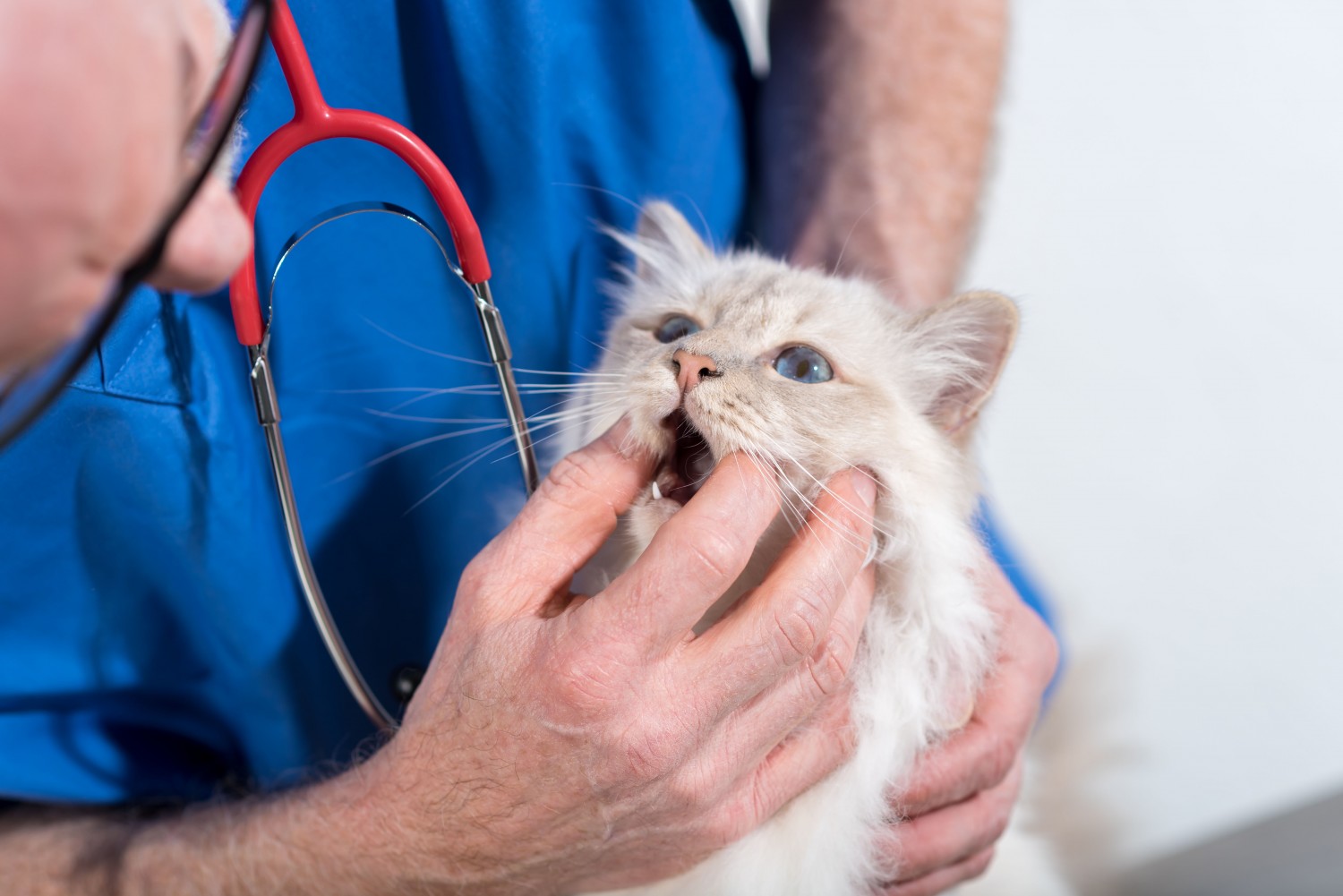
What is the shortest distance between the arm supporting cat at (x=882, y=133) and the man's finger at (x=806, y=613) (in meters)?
0.67

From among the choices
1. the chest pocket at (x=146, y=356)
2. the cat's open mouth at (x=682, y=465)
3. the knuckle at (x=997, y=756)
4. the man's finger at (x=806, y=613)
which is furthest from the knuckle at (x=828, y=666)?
the chest pocket at (x=146, y=356)

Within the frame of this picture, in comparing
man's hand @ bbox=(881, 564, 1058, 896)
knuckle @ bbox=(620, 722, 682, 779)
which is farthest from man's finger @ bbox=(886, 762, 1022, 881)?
knuckle @ bbox=(620, 722, 682, 779)

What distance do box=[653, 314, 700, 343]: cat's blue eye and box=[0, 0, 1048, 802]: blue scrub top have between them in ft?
0.73

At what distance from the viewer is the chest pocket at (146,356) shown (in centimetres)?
81

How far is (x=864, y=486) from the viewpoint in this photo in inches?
32.5

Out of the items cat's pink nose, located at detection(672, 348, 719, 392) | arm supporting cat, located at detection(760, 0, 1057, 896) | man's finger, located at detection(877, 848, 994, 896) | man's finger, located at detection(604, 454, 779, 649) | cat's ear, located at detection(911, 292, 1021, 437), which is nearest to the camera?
man's finger, located at detection(604, 454, 779, 649)

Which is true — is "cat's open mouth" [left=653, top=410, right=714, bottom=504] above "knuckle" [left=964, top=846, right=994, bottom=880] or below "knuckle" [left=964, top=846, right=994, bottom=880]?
above

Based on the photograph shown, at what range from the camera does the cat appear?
82 centimetres

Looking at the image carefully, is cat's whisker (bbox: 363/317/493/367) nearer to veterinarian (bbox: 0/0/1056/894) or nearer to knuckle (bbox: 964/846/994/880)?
veterinarian (bbox: 0/0/1056/894)

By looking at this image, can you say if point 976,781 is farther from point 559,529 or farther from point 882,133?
point 882,133

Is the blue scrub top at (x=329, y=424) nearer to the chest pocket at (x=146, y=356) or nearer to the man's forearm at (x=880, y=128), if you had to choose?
the chest pocket at (x=146, y=356)

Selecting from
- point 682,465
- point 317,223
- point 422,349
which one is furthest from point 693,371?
point 422,349

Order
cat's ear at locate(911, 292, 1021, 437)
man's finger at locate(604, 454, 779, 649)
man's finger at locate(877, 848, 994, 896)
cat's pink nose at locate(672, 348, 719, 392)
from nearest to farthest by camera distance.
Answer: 1. man's finger at locate(604, 454, 779, 649)
2. cat's pink nose at locate(672, 348, 719, 392)
3. cat's ear at locate(911, 292, 1021, 437)
4. man's finger at locate(877, 848, 994, 896)

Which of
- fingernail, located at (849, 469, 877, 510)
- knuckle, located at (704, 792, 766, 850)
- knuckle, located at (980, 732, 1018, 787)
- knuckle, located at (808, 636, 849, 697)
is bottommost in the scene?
knuckle, located at (980, 732, 1018, 787)
